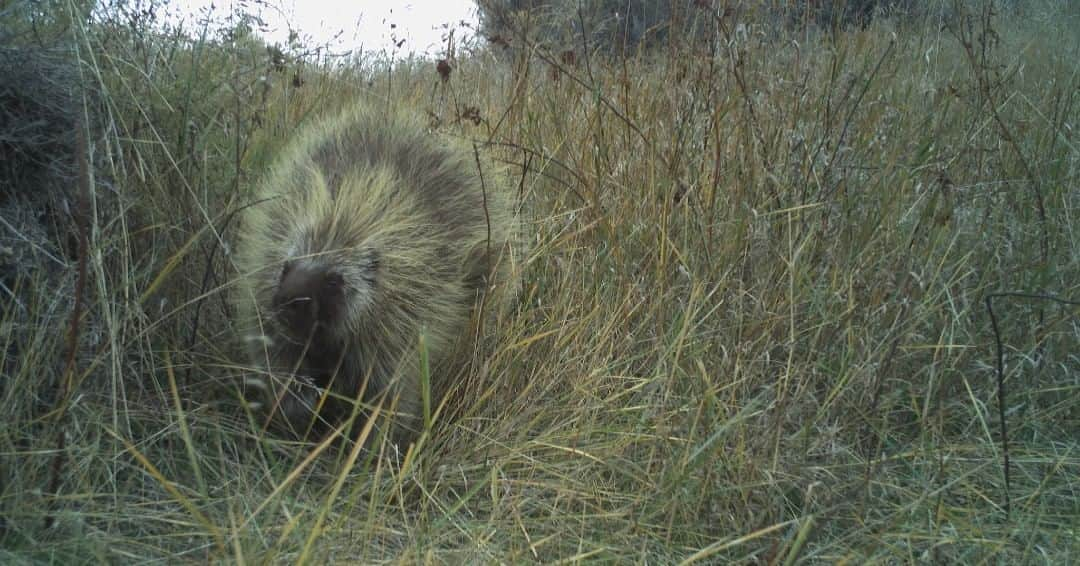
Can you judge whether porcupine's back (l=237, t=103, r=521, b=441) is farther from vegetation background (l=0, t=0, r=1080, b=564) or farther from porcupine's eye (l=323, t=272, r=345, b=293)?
vegetation background (l=0, t=0, r=1080, b=564)

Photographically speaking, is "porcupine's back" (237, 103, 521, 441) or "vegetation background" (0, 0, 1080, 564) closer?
"vegetation background" (0, 0, 1080, 564)

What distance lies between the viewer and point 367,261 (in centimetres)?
225

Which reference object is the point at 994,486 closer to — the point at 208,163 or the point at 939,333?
the point at 939,333

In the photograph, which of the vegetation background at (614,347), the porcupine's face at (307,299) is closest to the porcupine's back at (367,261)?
the porcupine's face at (307,299)

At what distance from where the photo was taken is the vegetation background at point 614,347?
1.60m

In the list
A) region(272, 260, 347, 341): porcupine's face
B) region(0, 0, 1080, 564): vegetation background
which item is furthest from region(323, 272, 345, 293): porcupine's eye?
region(0, 0, 1080, 564): vegetation background

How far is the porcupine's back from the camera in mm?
2154

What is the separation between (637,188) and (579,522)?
1.31 meters

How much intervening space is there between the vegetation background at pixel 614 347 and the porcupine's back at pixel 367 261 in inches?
5.2

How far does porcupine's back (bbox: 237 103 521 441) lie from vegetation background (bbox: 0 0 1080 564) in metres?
0.13

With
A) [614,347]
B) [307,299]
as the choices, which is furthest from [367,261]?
[614,347]

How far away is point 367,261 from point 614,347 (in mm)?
→ 725

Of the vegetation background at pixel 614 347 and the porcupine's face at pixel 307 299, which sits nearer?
the vegetation background at pixel 614 347

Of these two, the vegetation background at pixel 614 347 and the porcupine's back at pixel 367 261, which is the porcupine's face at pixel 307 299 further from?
the vegetation background at pixel 614 347
